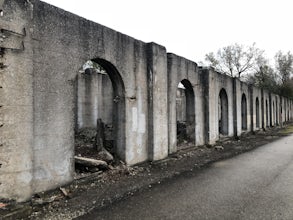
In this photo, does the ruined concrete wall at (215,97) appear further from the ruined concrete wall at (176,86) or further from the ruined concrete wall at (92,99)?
the ruined concrete wall at (92,99)

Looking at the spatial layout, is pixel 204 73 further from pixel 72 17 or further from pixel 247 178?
pixel 72 17

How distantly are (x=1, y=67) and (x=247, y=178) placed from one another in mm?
6137

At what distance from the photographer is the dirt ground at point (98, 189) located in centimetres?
391

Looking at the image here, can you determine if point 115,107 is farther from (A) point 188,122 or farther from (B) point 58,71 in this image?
(A) point 188,122

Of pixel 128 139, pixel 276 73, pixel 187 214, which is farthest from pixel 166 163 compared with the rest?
pixel 276 73

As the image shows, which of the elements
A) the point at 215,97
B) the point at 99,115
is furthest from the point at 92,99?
the point at 215,97

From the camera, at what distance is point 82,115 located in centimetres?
1307

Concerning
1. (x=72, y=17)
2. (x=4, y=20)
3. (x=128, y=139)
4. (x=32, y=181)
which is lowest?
(x=32, y=181)

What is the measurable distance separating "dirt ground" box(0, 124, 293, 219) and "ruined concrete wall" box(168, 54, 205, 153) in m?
1.18

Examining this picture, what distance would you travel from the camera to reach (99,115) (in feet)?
45.4

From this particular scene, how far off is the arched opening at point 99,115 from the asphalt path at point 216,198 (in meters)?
2.22

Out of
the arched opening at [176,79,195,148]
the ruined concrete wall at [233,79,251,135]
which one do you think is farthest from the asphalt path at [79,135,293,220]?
the ruined concrete wall at [233,79,251,135]

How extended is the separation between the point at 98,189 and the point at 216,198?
255 cm

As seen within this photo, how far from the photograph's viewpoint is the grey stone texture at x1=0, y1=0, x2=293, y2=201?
404 centimetres
